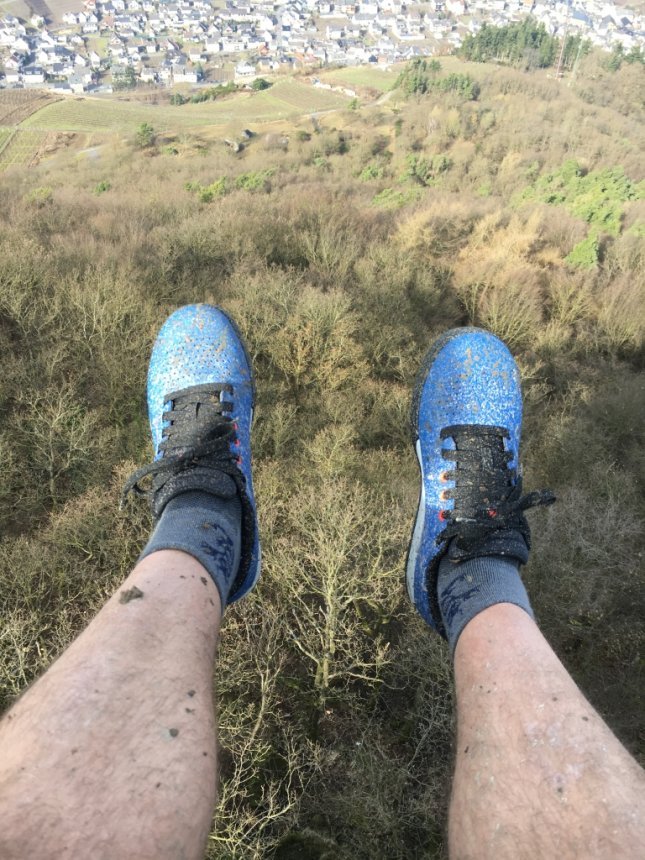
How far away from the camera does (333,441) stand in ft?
30.5

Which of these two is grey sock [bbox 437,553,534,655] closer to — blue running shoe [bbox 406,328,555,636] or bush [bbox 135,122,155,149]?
blue running shoe [bbox 406,328,555,636]

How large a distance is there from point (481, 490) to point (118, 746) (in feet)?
7.04

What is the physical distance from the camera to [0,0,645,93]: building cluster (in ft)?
208

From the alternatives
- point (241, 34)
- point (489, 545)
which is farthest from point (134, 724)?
point (241, 34)

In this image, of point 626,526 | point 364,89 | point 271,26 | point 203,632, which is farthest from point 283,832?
point 271,26

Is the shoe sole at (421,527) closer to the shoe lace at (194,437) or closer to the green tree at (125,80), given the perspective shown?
the shoe lace at (194,437)

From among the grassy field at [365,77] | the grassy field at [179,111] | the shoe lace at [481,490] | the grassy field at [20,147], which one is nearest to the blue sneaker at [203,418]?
the shoe lace at [481,490]

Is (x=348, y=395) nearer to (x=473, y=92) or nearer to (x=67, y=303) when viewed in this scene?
(x=67, y=303)

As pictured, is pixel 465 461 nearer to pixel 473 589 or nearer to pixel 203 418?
pixel 473 589

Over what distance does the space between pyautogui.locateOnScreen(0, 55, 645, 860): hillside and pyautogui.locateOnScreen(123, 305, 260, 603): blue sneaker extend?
4.87 ft

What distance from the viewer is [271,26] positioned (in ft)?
286

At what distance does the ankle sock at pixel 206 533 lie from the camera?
6.23 feet

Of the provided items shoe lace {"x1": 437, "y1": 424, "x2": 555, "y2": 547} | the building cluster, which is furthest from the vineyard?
shoe lace {"x1": 437, "y1": 424, "x2": 555, "y2": 547}

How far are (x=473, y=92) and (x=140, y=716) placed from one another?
148 ft
